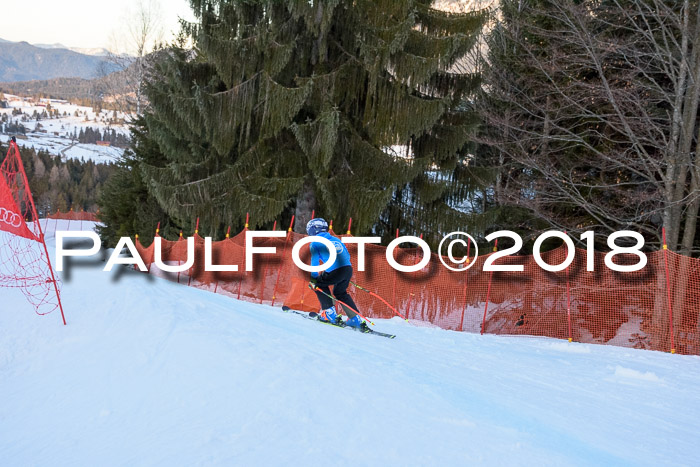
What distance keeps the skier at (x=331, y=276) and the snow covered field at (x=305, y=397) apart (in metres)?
0.93

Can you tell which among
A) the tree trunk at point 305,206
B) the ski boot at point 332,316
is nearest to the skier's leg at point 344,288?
the ski boot at point 332,316

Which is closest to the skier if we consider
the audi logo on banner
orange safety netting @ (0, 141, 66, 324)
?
orange safety netting @ (0, 141, 66, 324)

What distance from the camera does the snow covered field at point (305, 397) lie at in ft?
11.3

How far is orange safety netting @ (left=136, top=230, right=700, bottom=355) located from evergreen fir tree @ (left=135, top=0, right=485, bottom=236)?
190 centimetres

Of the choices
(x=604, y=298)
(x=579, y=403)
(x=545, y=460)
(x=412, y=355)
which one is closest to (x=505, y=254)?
(x=604, y=298)

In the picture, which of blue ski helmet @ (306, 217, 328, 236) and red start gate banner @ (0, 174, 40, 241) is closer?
red start gate banner @ (0, 174, 40, 241)

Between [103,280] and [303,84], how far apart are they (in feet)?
22.7

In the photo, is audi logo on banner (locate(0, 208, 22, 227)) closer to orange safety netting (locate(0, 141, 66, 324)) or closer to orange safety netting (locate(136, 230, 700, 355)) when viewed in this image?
orange safety netting (locate(0, 141, 66, 324))

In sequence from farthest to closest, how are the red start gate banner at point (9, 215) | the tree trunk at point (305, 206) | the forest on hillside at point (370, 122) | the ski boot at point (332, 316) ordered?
the tree trunk at point (305, 206) → the forest on hillside at point (370, 122) → the ski boot at point (332, 316) → the red start gate banner at point (9, 215)

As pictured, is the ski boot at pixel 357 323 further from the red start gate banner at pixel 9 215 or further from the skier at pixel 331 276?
the red start gate banner at pixel 9 215

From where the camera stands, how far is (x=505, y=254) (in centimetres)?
1065

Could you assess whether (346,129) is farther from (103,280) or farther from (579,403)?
(579,403)

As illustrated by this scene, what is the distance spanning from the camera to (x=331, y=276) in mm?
7820

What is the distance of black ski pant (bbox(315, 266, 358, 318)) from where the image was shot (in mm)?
7824
